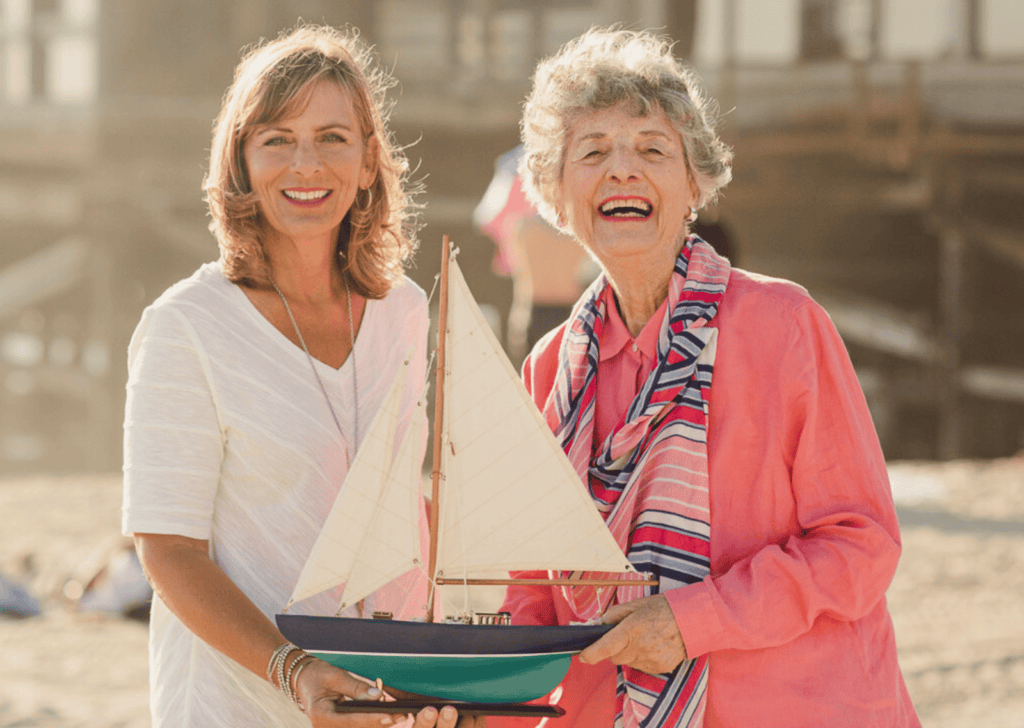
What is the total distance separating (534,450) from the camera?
6.03 feet

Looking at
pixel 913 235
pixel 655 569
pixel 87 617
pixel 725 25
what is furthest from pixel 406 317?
pixel 913 235

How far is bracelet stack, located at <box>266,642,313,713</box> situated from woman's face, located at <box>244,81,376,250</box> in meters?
0.84

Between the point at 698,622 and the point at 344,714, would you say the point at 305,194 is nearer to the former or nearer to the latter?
the point at 344,714

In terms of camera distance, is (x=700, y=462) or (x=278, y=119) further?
(x=278, y=119)

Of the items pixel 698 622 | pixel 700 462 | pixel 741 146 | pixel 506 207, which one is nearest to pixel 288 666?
pixel 698 622

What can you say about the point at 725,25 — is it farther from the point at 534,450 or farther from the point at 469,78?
the point at 534,450

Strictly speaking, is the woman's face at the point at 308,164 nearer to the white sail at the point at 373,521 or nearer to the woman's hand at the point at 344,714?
the white sail at the point at 373,521

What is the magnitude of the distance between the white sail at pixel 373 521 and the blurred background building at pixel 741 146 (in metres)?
12.9

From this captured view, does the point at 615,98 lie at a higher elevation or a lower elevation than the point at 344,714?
higher

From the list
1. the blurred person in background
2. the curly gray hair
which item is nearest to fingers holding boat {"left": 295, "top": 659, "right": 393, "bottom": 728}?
the curly gray hair

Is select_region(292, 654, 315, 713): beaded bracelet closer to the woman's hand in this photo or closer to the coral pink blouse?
the woman's hand

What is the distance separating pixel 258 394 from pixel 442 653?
67cm

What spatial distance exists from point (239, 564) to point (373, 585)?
39cm

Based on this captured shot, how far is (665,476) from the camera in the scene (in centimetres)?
196
